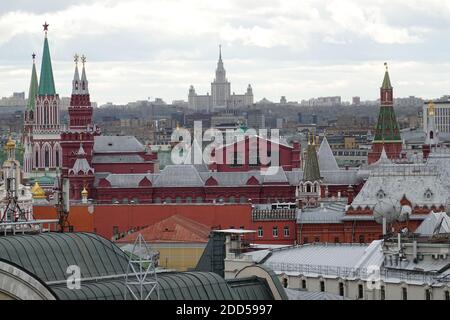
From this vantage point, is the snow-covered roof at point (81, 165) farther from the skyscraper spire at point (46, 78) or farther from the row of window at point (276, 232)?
the skyscraper spire at point (46, 78)

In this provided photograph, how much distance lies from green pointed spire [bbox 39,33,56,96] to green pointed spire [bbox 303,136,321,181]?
143 feet

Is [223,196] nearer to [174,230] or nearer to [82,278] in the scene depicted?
[174,230]

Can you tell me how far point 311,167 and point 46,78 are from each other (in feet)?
148

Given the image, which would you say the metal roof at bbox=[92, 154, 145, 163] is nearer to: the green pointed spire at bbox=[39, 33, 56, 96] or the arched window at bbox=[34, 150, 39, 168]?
the arched window at bbox=[34, 150, 39, 168]

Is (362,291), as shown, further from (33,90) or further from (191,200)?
(33,90)

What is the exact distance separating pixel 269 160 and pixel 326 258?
153 feet

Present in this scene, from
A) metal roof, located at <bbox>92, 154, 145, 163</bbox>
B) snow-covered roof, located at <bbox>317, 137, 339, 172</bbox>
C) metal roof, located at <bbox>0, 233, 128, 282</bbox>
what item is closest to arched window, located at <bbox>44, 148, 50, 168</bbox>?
metal roof, located at <bbox>92, 154, 145, 163</bbox>

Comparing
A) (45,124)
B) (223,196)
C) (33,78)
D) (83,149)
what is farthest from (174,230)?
(33,78)

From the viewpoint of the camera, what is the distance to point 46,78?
5044 inches

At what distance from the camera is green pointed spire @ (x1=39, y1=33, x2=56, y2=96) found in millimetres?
128125

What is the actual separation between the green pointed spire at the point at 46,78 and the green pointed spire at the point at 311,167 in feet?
143

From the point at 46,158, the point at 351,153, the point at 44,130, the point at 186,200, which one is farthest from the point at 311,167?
the point at 351,153

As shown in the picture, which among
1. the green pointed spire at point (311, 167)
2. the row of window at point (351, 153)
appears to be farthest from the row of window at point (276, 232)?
the row of window at point (351, 153)

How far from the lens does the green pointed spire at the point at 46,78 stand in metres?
128
